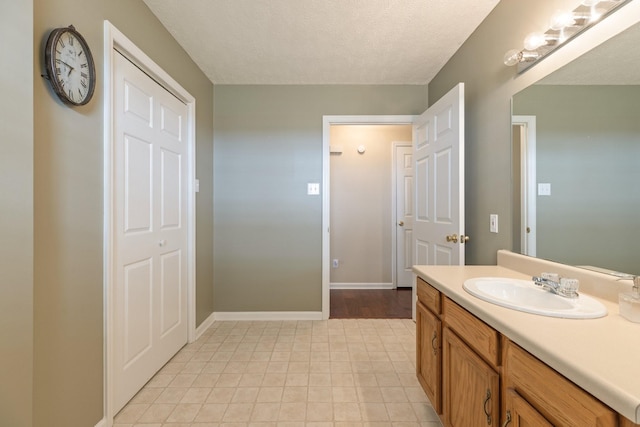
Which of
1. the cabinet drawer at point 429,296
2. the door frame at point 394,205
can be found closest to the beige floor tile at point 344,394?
the cabinet drawer at point 429,296

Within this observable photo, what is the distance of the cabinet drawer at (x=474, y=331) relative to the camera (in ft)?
2.98

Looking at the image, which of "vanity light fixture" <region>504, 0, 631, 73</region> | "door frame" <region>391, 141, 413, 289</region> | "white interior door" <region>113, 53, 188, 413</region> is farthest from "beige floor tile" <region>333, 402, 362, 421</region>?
"door frame" <region>391, 141, 413, 289</region>

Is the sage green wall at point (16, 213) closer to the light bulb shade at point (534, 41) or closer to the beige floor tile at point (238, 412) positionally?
the beige floor tile at point (238, 412)

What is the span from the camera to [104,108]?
4.44 feet

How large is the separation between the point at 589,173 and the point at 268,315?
2651 millimetres

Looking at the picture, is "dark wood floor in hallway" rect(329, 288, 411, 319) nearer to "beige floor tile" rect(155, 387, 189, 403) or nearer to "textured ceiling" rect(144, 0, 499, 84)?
"beige floor tile" rect(155, 387, 189, 403)

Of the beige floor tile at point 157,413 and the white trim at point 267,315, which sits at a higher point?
the white trim at point 267,315

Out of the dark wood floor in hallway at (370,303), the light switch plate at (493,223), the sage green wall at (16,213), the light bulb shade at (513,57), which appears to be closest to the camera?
the sage green wall at (16,213)

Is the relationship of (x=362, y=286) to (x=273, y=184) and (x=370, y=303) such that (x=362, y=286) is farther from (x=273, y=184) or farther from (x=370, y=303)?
(x=273, y=184)

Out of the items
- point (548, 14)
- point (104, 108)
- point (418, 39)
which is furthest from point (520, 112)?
point (104, 108)

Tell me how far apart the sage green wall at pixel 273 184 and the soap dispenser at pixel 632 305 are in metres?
2.17

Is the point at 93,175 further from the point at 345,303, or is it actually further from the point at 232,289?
the point at 345,303

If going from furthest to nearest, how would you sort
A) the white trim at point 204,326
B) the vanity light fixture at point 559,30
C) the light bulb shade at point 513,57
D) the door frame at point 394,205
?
the door frame at point 394,205
the white trim at point 204,326
the light bulb shade at point 513,57
the vanity light fixture at point 559,30

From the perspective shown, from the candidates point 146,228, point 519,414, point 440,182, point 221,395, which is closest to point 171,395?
point 221,395
